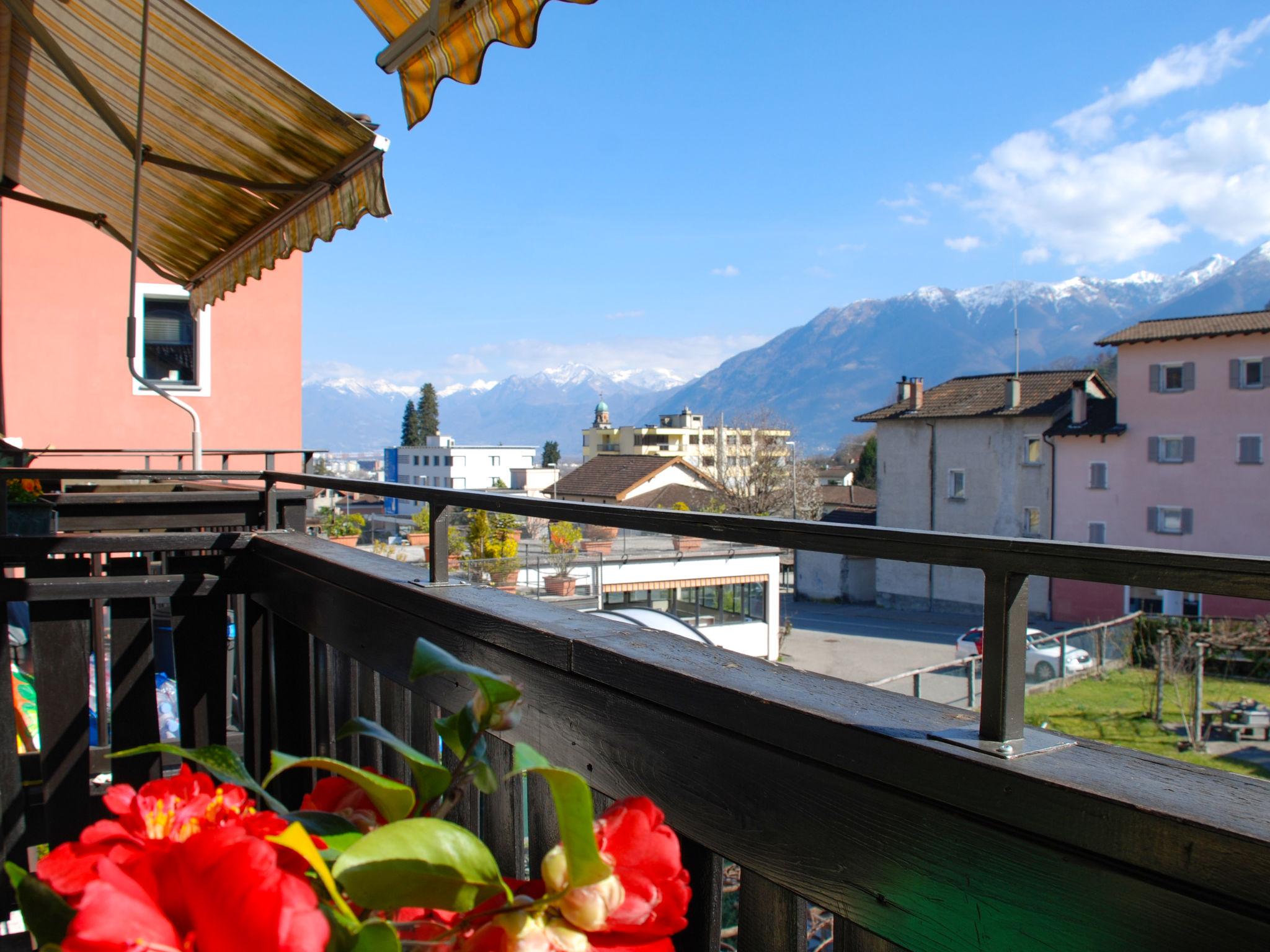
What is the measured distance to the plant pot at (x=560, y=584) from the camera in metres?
14.0

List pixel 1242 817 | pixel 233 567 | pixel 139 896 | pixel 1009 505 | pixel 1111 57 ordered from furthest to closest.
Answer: pixel 1111 57
pixel 1009 505
pixel 233 567
pixel 1242 817
pixel 139 896

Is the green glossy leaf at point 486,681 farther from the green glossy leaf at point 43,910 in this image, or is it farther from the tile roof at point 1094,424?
the tile roof at point 1094,424

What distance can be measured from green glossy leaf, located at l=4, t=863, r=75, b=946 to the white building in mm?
65685

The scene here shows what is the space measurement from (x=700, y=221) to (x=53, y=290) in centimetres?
14444

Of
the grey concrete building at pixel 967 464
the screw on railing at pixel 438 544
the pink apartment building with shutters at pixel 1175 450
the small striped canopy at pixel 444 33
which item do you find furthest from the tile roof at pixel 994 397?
the screw on railing at pixel 438 544

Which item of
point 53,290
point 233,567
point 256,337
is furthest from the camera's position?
point 256,337

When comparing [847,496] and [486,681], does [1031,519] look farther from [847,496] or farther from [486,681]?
[486,681]

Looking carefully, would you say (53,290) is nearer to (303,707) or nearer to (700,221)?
(303,707)

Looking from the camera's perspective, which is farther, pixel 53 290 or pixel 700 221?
pixel 700 221

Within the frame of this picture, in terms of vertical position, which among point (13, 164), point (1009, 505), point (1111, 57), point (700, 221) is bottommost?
point (1009, 505)

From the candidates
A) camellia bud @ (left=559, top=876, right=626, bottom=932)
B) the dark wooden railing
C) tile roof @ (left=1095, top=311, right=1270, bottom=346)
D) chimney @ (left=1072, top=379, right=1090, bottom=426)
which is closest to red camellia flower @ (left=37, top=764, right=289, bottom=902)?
camellia bud @ (left=559, top=876, right=626, bottom=932)

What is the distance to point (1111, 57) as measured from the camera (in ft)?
647

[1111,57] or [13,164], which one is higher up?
[1111,57]

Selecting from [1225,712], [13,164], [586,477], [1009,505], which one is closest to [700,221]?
[586,477]
